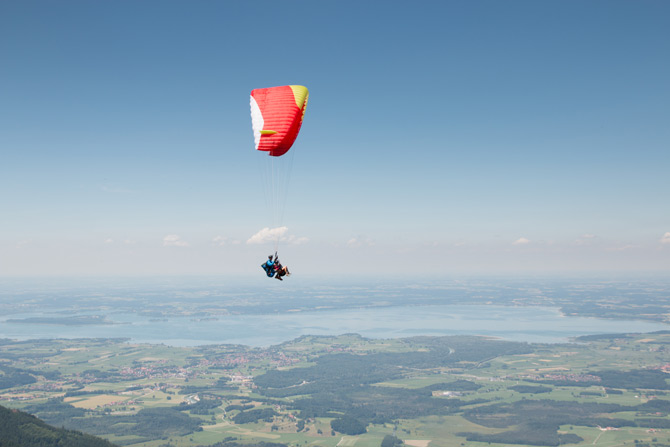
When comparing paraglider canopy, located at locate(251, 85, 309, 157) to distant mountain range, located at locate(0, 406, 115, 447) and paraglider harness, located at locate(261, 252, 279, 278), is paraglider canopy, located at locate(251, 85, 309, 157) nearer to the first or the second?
paraglider harness, located at locate(261, 252, 279, 278)

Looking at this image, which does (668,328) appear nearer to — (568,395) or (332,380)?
(568,395)

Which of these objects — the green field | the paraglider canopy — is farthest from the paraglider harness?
the green field

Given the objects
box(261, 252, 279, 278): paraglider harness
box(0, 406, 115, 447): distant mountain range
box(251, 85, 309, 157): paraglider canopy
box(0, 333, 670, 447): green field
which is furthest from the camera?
box(0, 333, 670, 447): green field

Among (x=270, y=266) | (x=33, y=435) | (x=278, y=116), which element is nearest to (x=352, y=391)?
(x=33, y=435)

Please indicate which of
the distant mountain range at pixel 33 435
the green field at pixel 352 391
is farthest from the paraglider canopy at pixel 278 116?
Result: the green field at pixel 352 391

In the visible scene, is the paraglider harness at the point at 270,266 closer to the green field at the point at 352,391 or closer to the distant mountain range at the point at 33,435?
the distant mountain range at the point at 33,435

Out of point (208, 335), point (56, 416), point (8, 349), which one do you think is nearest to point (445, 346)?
point (208, 335)
